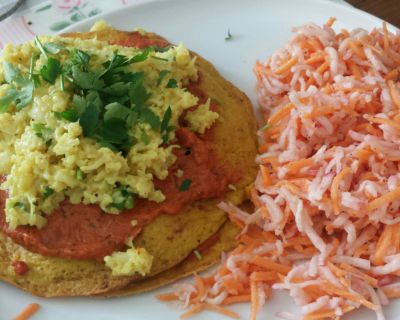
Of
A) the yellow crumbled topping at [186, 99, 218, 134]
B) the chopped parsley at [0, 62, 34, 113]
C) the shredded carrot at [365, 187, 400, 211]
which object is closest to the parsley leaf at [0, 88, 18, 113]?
the chopped parsley at [0, 62, 34, 113]

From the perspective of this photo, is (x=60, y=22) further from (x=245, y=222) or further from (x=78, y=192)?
(x=245, y=222)

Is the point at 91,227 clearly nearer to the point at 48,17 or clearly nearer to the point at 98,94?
the point at 98,94

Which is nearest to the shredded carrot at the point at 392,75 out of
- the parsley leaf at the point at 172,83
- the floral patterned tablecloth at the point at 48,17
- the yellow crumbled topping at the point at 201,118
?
the yellow crumbled topping at the point at 201,118

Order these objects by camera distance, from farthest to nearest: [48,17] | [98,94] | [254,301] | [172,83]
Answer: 1. [48,17]
2. [172,83]
3. [98,94]
4. [254,301]

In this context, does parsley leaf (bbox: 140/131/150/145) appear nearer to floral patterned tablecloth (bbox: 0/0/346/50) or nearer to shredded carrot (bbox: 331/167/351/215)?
shredded carrot (bbox: 331/167/351/215)

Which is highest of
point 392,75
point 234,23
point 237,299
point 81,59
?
point 81,59

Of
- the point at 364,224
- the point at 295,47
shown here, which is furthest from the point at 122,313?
the point at 295,47

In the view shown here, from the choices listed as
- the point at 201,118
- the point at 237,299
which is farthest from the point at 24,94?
the point at 237,299

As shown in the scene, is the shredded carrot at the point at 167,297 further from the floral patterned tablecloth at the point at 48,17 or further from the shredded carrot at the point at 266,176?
the floral patterned tablecloth at the point at 48,17
